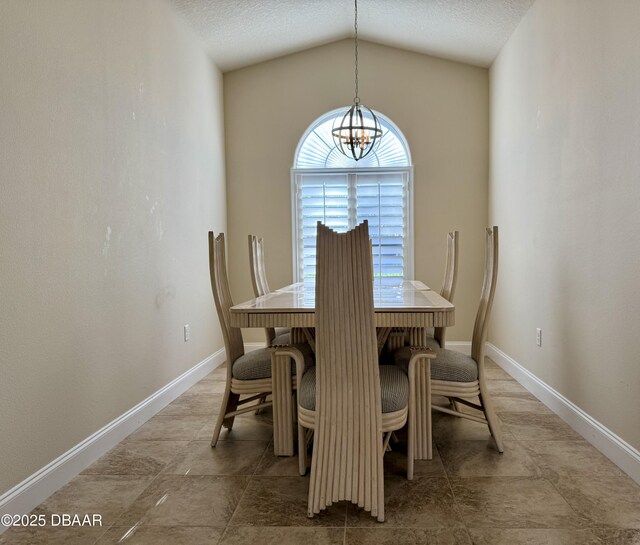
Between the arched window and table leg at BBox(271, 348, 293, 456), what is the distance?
2.69 meters

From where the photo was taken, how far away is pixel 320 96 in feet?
17.0

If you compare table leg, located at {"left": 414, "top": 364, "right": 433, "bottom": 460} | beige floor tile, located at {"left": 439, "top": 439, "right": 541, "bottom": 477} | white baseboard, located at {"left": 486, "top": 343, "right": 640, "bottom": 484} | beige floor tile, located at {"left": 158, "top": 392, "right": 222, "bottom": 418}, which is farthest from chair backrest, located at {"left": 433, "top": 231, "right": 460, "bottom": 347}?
beige floor tile, located at {"left": 158, "top": 392, "right": 222, "bottom": 418}

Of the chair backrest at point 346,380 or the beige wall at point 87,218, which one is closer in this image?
the chair backrest at point 346,380

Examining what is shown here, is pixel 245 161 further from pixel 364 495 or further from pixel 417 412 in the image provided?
pixel 364 495

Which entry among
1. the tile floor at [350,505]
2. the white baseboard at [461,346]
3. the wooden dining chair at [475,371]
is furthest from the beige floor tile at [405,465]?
the white baseboard at [461,346]

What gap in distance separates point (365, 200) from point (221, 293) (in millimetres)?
2772

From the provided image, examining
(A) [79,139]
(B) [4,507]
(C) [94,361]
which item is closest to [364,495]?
(B) [4,507]

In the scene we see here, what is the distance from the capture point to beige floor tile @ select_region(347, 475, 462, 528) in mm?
1891

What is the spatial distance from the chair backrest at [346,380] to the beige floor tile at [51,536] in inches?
30.7

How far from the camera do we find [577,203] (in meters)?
2.93

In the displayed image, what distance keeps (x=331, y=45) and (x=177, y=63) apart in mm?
1812

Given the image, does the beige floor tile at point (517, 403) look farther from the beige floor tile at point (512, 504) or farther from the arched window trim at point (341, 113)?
the arched window trim at point (341, 113)

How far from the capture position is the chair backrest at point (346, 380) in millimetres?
1833

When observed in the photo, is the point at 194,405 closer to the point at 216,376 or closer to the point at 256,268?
the point at 216,376
